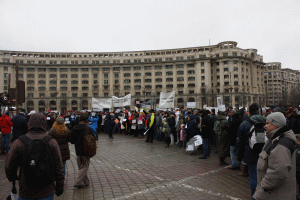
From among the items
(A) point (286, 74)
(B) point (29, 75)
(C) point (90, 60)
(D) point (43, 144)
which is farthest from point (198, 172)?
(A) point (286, 74)

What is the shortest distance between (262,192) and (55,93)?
98.2 meters

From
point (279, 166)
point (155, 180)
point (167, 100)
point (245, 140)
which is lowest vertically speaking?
point (155, 180)

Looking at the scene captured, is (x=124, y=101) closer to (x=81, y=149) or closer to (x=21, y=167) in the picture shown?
(x=81, y=149)

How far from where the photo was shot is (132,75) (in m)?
95.3

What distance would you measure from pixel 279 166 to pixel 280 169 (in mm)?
38

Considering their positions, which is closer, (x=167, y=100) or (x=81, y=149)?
(x=81, y=149)

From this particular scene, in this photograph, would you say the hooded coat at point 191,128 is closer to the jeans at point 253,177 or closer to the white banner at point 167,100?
the jeans at point 253,177

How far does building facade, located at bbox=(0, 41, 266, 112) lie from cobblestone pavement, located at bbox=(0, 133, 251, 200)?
3223 inches

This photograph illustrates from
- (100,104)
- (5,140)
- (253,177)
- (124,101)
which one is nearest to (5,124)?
(5,140)

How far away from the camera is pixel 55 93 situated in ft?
304

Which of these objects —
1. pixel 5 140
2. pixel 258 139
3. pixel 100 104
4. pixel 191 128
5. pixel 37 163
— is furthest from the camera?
pixel 100 104

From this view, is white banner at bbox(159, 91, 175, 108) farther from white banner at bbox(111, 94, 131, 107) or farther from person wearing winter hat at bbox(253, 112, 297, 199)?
person wearing winter hat at bbox(253, 112, 297, 199)

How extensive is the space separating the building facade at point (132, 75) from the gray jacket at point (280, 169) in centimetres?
8694

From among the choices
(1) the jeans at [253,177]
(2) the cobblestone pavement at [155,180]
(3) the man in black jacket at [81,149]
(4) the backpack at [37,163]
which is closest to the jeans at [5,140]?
(2) the cobblestone pavement at [155,180]
